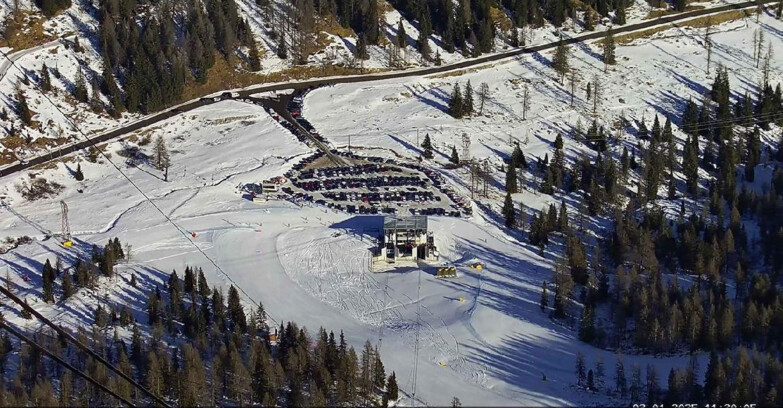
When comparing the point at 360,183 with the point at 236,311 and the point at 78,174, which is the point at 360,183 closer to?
the point at 78,174

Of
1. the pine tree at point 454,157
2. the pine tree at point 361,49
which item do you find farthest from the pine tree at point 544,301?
the pine tree at point 361,49

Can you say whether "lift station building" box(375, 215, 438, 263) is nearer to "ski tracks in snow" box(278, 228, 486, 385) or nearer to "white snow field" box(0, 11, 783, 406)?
"white snow field" box(0, 11, 783, 406)

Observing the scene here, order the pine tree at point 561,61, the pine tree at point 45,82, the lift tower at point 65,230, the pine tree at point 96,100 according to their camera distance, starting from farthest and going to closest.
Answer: the pine tree at point 561,61, the pine tree at point 45,82, the pine tree at point 96,100, the lift tower at point 65,230

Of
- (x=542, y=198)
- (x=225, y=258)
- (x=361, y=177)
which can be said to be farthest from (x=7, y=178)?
(x=542, y=198)

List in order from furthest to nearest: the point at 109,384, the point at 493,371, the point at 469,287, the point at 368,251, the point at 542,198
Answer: the point at 542,198 < the point at 368,251 < the point at 469,287 < the point at 493,371 < the point at 109,384

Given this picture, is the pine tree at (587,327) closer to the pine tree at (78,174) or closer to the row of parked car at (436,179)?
the row of parked car at (436,179)

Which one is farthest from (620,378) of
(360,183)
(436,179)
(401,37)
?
(401,37)

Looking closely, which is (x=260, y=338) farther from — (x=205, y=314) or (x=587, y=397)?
(x=587, y=397)
